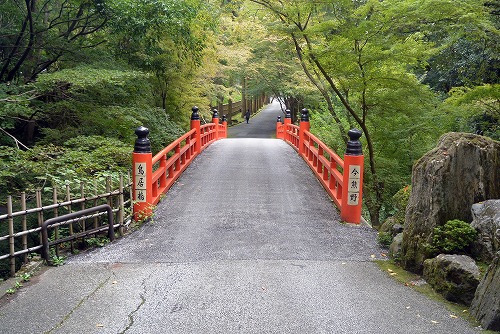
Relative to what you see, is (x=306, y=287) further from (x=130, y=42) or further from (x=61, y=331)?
(x=130, y=42)

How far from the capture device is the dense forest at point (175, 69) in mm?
8648

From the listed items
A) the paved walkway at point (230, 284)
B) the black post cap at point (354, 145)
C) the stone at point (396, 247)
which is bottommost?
the paved walkway at point (230, 284)

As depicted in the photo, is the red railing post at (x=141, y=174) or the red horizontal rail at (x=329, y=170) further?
the red horizontal rail at (x=329, y=170)

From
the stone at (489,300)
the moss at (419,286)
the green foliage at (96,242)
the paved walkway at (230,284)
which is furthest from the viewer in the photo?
the green foliage at (96,242)

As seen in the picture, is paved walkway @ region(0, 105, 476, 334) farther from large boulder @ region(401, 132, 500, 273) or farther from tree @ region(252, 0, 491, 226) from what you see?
tree @ region(252, 0, 491, 226)

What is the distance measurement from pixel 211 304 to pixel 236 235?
2.20 metres

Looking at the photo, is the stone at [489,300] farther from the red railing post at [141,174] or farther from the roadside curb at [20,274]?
the red railing post at [141,174]

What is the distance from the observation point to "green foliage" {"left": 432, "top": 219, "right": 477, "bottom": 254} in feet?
15.1

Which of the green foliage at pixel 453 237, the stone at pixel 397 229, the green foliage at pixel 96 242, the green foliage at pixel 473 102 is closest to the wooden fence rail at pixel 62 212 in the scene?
the green foliage at pixel 96 242

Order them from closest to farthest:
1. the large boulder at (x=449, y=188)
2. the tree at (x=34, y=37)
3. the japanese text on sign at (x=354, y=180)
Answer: the large boulder at (x=449, y=188), the japanese text on sign at (x=354, y=180), the tree at (x=34, y=37)

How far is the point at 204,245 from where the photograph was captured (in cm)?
595

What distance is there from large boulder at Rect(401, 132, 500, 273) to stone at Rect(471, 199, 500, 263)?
0.73ft

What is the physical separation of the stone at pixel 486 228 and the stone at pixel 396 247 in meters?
0.92

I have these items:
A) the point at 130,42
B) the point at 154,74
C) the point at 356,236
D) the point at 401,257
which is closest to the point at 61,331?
the point at 401,257
